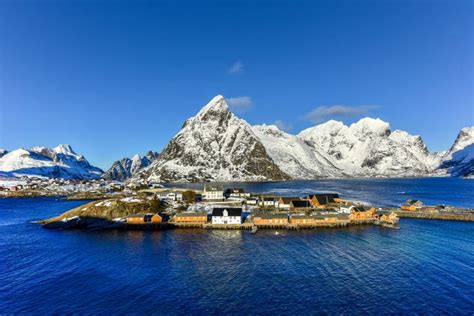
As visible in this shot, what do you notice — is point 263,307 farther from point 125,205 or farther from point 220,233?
point 125,205

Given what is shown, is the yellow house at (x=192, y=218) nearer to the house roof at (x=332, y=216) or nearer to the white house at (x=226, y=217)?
the white house at (x=226, y=217)

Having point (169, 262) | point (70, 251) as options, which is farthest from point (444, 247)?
point (70, 251)

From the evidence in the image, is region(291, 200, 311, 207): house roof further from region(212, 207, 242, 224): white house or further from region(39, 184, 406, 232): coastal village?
region(212, 207, 242, 224): white house

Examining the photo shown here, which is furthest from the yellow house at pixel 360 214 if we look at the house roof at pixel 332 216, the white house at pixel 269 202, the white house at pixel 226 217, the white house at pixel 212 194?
the white house at pixel 212 194

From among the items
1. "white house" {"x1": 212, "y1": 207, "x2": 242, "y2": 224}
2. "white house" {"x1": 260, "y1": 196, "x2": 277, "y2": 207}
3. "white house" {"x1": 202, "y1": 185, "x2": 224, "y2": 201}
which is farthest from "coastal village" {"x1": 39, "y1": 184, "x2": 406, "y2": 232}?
"white house" {"x1": 202, "y1": 185, "x2": 224, "y2": 201}

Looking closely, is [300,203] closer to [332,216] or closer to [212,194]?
[332,216]

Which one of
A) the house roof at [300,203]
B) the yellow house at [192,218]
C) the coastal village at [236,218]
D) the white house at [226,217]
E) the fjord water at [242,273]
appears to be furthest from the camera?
the house roof at [300,203]

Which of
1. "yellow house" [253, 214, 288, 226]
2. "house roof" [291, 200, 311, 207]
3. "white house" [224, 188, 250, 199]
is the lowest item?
"yellow house" [253, 214, 288, 226]

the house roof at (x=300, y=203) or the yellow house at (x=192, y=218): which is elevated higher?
the house roof at (x=300, y=203)
